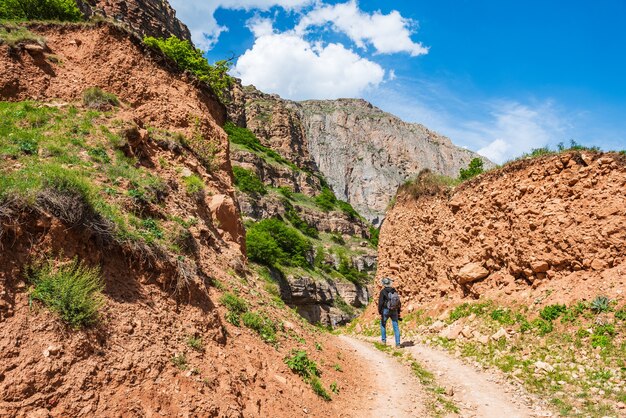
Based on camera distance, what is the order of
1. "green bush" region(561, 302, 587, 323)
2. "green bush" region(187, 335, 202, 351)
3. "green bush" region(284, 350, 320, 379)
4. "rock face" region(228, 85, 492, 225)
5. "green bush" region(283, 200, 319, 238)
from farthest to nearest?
"rock face" region(228, 85, 492, 225) → "green bush" region(283, 200, 319, 238) → "green bush" region(561, 302, 587, 323) → "green bush" region(284, 350, 320, 379) → "green bush" region(187, 335, 202, 351)

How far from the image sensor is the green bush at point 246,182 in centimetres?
5222

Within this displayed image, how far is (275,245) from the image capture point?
40.1 metres

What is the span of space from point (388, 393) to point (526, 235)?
7.85 meters

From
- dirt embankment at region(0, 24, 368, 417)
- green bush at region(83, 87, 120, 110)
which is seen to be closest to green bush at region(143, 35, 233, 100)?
green bush at region(83, 87, 120, 110)

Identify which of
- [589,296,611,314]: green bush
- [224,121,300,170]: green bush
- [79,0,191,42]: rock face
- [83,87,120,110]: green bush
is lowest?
[589,296,611,314]: green bush

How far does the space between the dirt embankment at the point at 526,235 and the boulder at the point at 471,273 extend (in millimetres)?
33

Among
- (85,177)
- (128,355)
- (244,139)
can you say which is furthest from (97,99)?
(244,139)

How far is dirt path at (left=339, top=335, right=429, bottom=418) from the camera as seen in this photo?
280 inches

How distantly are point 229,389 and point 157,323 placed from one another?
1.46m

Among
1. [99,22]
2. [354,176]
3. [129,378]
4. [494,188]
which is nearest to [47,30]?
[99,22]

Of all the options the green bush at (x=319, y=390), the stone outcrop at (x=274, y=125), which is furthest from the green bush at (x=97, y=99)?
the stone outcrop at (x=274, y=125)

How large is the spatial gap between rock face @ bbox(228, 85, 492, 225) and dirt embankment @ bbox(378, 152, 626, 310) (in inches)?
3183

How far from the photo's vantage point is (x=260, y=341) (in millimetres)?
7844

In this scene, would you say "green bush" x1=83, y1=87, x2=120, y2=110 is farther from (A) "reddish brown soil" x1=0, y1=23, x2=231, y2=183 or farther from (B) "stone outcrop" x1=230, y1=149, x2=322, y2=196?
(B) "stone outcrop" x1=230, y1=149, x2=322, y2=196
